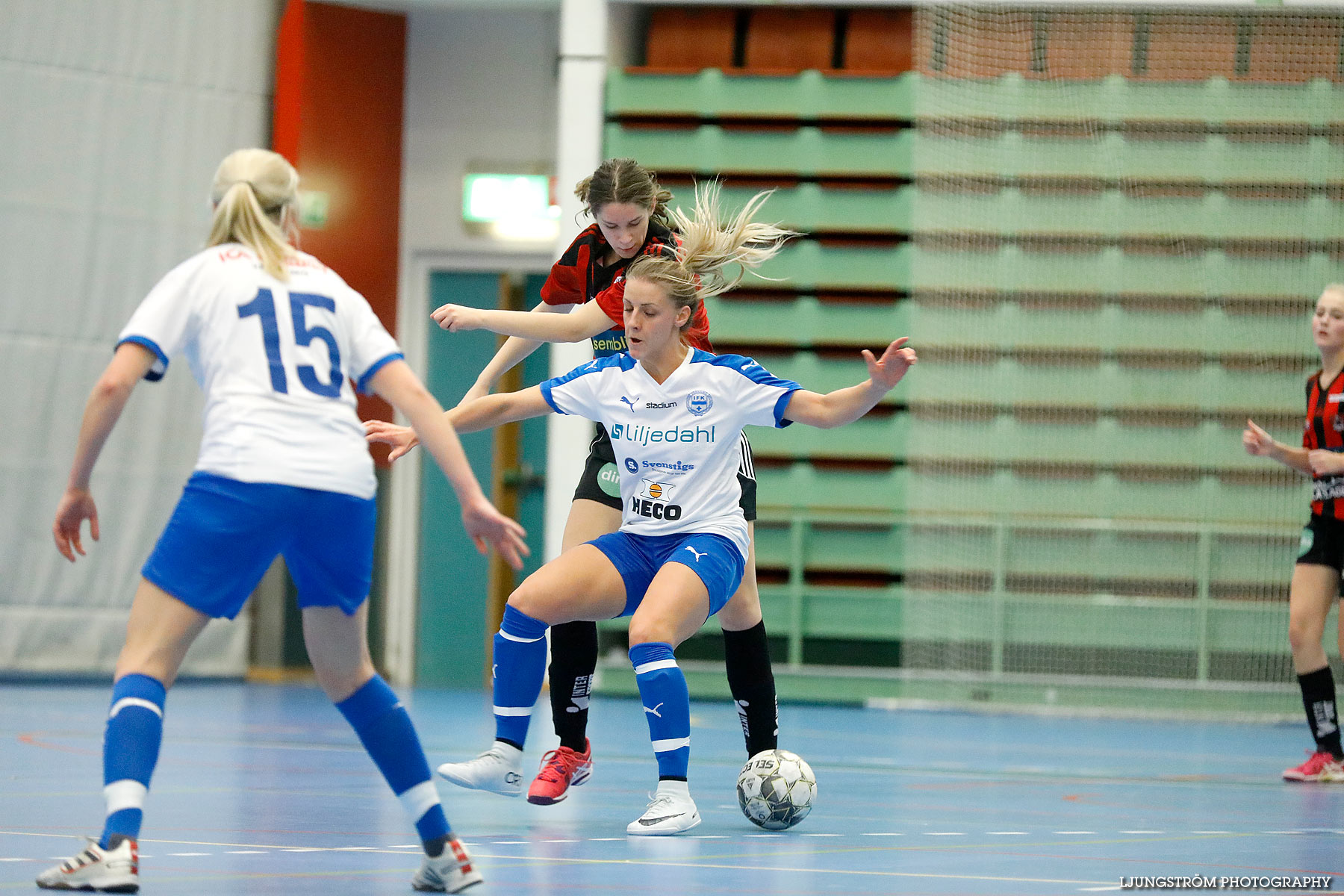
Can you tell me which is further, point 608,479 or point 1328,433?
point 1328,433

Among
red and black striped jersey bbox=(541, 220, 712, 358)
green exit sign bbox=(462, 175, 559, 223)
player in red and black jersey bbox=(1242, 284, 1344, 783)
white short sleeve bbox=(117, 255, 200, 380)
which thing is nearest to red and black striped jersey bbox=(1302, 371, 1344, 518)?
player in red and black jersey bbox=(1242, 284, 1344, 783)

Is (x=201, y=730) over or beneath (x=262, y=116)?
beneath

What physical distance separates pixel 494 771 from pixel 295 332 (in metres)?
1.76

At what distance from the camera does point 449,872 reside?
10.3 ft

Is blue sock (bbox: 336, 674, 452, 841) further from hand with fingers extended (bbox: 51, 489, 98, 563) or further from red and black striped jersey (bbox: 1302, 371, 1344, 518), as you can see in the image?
red and black striped jersey (bbox: 1302, 371, 1344, 518)

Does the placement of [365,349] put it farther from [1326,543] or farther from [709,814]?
[1326,543]

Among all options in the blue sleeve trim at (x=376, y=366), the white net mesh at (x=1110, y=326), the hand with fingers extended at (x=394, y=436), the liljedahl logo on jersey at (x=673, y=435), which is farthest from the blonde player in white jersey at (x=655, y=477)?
the white net mesh at (x=1110, y=326)

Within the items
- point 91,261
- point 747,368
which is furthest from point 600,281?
point 91,261

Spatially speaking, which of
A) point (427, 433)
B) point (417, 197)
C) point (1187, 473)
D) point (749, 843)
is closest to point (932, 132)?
point (1187, 473)

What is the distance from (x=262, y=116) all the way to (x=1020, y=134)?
4.89 m

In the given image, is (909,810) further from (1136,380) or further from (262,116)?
(262,116)

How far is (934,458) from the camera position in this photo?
9938mm

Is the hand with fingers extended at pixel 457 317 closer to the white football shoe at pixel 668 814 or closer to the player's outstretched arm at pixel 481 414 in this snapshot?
the player's outstretched arm at pixel 481 414

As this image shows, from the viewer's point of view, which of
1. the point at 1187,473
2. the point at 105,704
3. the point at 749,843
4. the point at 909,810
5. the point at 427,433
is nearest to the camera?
the point at 427,433
